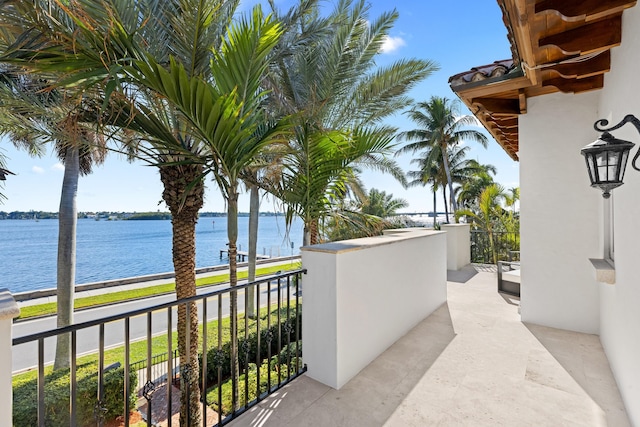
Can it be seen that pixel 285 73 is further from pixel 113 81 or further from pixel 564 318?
pixel 564 318

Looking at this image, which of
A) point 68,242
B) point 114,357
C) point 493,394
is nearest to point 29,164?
point 68,242

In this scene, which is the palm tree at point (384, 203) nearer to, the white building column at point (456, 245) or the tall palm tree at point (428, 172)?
the tall palm tree at point (428, 172)

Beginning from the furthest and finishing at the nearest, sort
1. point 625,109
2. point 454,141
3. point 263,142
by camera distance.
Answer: point 454,141 < point 263,142 < point 625,109

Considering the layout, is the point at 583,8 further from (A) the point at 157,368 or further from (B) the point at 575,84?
(A) the point at 157,368

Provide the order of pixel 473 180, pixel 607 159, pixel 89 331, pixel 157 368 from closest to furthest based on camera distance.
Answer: pixel 607 159, pixel 157 368, pixel 89 331, pixel 473 180

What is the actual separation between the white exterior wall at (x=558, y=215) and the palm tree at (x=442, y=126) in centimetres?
1264

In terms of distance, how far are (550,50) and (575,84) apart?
114 cm

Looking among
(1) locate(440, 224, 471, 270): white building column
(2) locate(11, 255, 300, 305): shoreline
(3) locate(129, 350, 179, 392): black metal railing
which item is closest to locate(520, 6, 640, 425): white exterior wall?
(1) locate(440, 224, 471, 270): white building column

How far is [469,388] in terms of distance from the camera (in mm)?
2381

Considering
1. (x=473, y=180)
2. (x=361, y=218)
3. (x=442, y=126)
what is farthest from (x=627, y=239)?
(x=473, y=180)

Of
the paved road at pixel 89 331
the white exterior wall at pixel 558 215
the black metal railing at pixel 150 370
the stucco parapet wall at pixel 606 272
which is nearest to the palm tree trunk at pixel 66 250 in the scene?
the black metal railing at pixel 150 370

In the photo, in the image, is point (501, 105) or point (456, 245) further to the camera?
point (456, 245)

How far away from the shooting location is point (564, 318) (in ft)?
11.6

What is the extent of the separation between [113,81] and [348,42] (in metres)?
5.03
